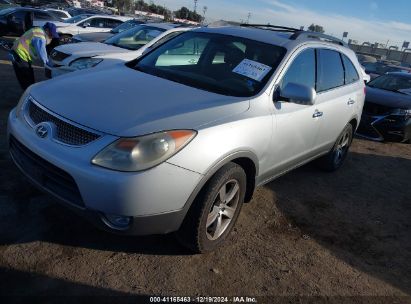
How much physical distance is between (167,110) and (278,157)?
1366mm

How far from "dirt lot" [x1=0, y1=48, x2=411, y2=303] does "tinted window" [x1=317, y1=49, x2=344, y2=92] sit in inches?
53.4

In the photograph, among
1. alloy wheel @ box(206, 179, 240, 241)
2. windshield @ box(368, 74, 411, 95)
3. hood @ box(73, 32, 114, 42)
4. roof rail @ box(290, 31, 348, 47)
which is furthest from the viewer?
hood @ box(73, 32, 114, 42)

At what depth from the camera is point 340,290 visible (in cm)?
310

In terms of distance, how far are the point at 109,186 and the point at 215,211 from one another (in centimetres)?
101

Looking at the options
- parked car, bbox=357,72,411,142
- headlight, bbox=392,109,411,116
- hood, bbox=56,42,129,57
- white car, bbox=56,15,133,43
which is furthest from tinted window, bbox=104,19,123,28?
headlight, bbox=392,109,411,116

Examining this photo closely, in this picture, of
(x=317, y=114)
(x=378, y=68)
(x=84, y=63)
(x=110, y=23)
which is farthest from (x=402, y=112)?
(x=110, y=23)

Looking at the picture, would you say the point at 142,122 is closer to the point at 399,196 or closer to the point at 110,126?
the point at 110,126

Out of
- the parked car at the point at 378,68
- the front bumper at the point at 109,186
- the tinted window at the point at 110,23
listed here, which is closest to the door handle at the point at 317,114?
the front bumper at the point at 109,186

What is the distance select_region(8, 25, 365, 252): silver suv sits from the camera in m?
2.56

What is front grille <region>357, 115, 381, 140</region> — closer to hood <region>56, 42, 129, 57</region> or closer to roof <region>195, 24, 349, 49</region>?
roof <region>195, 24, 349, 49</region>

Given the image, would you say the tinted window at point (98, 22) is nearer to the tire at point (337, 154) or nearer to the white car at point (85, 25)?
the white car at point (85, 25)

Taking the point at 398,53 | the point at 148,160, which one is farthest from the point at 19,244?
the point at 398,53

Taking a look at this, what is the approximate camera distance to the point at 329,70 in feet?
15.4

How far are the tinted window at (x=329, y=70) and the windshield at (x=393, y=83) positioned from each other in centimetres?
439
